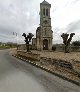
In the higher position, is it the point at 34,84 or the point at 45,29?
the point at 45,29

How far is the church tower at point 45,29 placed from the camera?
61500mm

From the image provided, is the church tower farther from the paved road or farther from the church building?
the paved road

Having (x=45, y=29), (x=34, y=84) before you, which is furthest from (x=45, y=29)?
(x=34, y=84)

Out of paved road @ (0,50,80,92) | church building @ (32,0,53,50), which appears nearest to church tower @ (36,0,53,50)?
church building @ (32,0,53,50)

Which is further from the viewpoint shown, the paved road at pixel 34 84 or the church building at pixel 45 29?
the church building at pixel 45 29

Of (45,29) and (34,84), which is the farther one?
(45,29)

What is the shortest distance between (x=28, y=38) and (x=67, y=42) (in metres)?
11.2

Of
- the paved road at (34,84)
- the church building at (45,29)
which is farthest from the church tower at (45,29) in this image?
the paved road at (34,84)

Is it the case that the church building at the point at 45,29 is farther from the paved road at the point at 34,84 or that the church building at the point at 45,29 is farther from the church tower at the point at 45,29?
the paved road at the point at 34,84

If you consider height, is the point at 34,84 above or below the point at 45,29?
below

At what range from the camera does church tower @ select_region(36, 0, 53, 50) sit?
61.5m

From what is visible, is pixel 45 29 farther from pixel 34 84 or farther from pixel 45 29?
pixel 34 84

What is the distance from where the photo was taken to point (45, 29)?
202ft

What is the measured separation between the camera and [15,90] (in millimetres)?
7305
